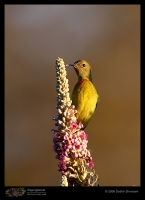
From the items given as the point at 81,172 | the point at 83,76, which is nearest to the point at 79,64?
the point at 83,76

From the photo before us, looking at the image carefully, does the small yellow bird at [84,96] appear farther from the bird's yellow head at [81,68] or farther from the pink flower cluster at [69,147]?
the pink flower cluster at [69,147]

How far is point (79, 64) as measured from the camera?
5715 mm

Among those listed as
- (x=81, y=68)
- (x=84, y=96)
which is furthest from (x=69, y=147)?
(x=81, y=68)

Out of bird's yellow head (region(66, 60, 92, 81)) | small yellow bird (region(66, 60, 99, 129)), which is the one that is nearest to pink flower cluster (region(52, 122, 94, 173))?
small yellow bird (region(66, 60, 99, 129))

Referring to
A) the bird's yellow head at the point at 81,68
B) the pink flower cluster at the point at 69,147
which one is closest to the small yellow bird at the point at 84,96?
the bird's yellow head at the point at 81,68

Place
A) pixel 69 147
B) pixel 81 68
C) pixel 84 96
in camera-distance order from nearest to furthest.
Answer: pixel 69 147 < pixel 84 96 < pixel 81 68

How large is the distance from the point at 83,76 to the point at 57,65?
2.47m

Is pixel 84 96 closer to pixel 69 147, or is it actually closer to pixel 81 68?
pixel 81 68

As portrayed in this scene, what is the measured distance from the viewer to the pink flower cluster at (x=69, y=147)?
3267mm

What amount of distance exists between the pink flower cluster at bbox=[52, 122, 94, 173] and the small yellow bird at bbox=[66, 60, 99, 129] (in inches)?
66.2

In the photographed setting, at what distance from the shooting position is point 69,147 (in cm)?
328

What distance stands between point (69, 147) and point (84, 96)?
7.29 ft

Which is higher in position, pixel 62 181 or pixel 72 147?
pixel 72 147
